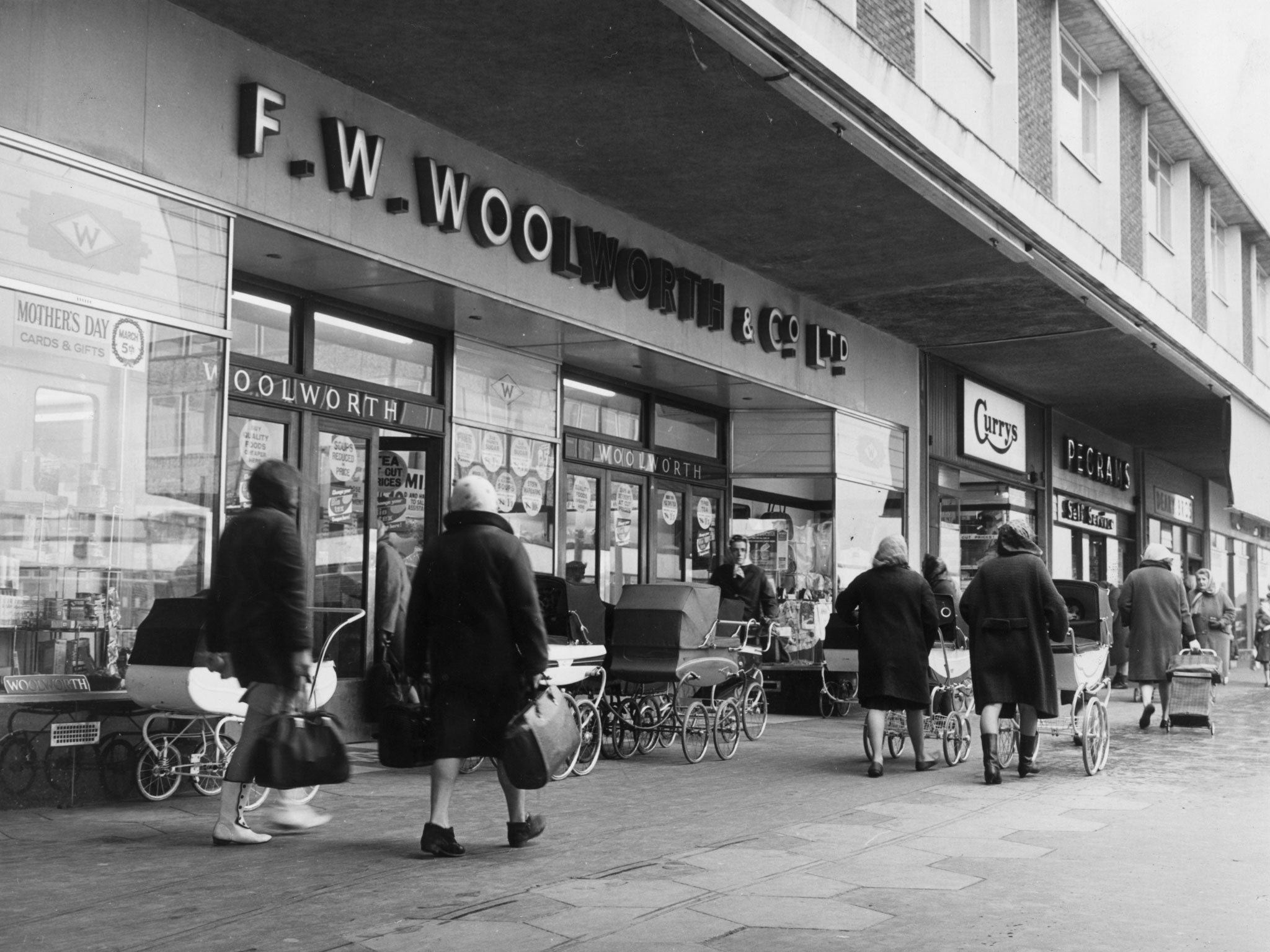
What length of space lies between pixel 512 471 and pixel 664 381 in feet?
10.3

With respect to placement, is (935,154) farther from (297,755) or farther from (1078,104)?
(1078,104)

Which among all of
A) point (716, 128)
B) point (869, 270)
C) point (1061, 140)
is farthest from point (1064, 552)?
point (716, 128)

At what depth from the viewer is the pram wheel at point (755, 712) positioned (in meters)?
13.0

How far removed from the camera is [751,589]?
15.4m

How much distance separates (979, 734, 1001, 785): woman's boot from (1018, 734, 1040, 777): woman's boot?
0.44 m

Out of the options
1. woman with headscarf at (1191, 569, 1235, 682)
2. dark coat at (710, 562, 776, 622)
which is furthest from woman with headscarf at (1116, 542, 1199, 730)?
woman with headscarf at (1191, 569, 1235, 682)

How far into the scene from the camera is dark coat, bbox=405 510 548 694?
6898mm

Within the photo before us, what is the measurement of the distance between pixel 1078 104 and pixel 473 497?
51.8 ft

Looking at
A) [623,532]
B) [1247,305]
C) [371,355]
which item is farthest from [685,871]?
[1247,305]

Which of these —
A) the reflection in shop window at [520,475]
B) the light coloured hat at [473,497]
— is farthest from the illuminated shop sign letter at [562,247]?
the light coloured hat at [473,497]

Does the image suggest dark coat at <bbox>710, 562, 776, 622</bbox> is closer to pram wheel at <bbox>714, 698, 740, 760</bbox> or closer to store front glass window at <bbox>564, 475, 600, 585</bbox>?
store front glass window at <bbox>564, 475, 600, 585</bbox>

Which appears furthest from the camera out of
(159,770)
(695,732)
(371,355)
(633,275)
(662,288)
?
(662,288)

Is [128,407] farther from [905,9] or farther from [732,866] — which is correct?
[905,9]

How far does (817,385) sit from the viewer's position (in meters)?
18.2
